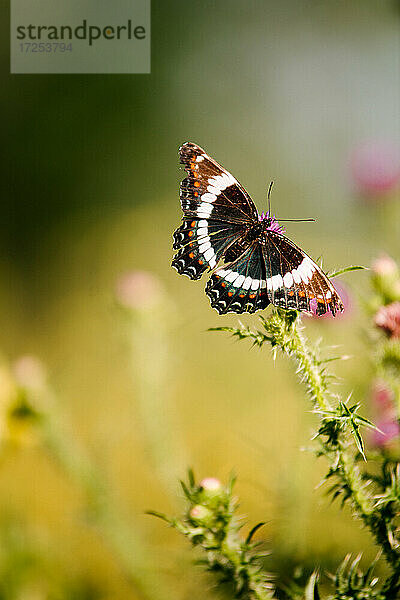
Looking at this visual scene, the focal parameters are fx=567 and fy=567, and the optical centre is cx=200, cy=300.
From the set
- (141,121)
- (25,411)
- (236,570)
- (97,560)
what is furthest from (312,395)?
(141,121)

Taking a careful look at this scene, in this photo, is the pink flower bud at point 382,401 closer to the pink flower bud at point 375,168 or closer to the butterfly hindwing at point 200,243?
the butterfly hindwing at point 200,243

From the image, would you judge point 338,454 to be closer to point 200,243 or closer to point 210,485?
point 210,485

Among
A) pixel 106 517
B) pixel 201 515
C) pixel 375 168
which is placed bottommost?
pixel 106 517

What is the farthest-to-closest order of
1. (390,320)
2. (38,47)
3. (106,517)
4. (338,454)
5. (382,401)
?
1. (38,47)
2. (106,517)
3. (382,401)
4. (390,320)
5. (338,454)

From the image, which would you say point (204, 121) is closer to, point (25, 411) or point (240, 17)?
point (240, 17)

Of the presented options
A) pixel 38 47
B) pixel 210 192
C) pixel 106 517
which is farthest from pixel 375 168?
pixel 38 47

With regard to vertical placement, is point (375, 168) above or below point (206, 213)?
above

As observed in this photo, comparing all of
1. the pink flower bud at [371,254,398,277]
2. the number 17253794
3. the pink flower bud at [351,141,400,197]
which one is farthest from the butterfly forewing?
the number 17253794
